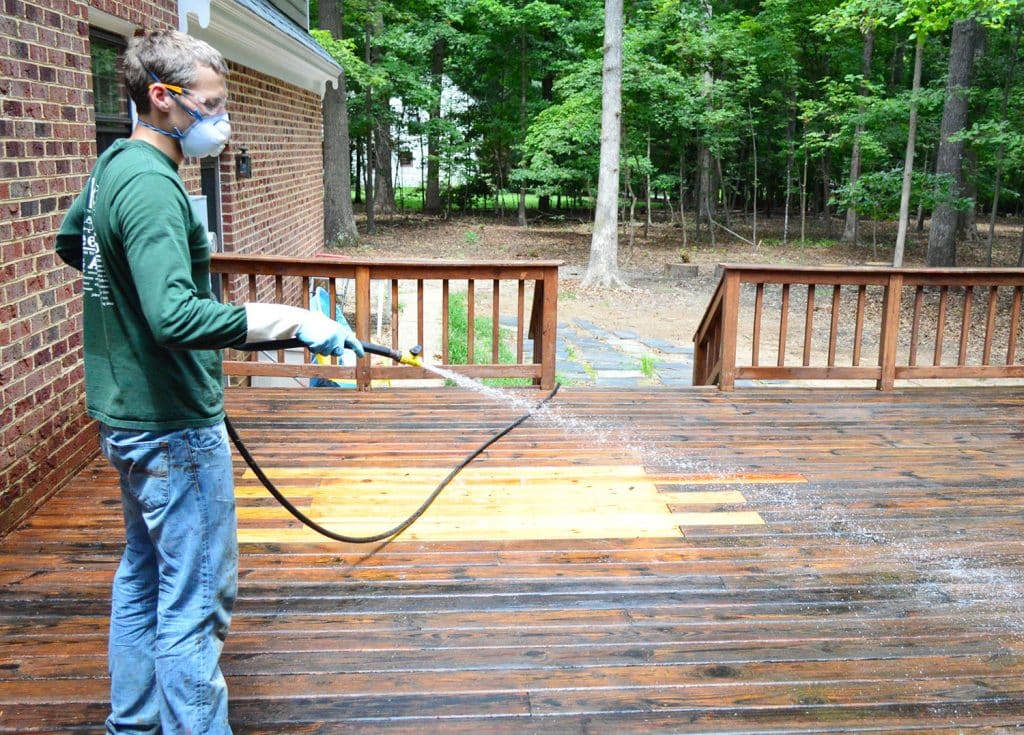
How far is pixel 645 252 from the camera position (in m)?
19.0

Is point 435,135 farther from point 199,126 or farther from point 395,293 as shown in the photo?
point 199,126

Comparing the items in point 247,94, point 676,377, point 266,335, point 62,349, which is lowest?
point 676,377

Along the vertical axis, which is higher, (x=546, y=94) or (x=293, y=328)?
(x=546, y=94)

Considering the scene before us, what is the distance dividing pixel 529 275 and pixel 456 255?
1216 cm

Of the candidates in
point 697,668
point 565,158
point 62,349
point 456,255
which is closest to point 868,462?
point 697,668

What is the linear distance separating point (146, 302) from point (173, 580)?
2.08ft

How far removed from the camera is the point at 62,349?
12.4 ft

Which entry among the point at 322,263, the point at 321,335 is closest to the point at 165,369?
the point at 321,335

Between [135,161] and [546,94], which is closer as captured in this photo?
[135,161]

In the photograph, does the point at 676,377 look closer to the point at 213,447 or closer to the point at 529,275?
the point at 529,275

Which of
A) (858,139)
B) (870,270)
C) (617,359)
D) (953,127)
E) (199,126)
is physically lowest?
(617,359)

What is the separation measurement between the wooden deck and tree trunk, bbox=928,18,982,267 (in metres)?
10.6

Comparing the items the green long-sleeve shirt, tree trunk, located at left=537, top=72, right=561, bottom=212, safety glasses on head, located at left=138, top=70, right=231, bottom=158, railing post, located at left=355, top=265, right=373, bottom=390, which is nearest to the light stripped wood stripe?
railing post, located at left=355, top=265, right=373, bottom=390

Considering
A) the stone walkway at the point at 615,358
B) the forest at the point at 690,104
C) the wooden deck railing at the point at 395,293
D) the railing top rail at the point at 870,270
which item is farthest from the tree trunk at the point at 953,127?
the wooden deck railing at the point at 395,293
